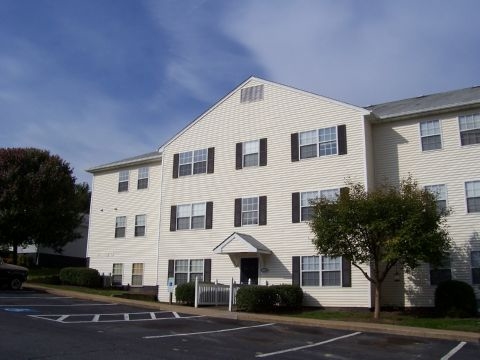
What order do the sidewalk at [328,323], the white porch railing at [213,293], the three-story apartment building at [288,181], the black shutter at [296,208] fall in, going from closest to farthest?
1. the sidewalk at [328,323]
2. the three-story apartment building at [288,181]
3. the white porch railing at [213,293]
4. the black shutter at [296,208]

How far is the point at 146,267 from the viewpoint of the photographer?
97.7 ft

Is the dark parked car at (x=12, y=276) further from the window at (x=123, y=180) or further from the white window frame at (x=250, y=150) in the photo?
the white window frame at (x=250, y=150)

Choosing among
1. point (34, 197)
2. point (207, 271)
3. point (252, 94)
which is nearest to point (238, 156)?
point (252, 94)

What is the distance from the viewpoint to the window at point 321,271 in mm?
22594

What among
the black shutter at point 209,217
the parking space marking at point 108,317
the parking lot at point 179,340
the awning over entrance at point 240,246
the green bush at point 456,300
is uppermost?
the black shutter at point 209,217

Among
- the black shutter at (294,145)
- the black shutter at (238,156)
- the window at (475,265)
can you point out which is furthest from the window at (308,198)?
the window at (475,265)

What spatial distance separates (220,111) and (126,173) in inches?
313

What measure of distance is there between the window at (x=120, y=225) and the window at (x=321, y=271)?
12593 millimetres

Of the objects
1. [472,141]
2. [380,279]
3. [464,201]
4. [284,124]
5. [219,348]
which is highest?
[284,124]

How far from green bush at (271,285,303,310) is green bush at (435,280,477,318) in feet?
18.3

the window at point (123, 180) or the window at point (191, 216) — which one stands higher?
the window at point (123, 180)

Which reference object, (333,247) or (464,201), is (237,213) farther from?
(464,201)

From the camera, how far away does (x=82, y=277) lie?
99.3 ft

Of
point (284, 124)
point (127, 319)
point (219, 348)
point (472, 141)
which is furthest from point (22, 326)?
point (472, 141)
